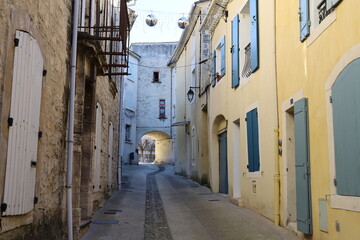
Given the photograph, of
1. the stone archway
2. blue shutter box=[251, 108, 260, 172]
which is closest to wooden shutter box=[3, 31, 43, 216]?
blue shutter box=[251, 108, 260, 172]

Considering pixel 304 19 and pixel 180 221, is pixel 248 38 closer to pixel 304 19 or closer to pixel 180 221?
pixel 304 19

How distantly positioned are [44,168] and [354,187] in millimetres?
3537

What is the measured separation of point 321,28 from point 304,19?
0.73 metres

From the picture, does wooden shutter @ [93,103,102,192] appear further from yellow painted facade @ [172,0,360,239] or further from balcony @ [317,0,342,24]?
balcony @ [317,0,342,24]

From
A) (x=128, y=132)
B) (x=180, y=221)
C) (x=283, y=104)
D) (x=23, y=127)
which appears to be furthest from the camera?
(x=128, y=132)

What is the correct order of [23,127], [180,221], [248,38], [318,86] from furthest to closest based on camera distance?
1. [248,38]
2. [180,221]
3. [318,86]
4. [23,127]

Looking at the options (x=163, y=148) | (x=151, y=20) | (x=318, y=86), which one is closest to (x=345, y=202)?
(x=318, y=86)

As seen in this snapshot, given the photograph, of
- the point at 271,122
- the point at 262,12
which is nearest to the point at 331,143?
the point at 271,122

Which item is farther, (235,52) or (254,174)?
(235,52)

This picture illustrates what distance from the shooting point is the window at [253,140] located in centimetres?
920

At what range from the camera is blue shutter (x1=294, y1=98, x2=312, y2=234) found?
6.30 m

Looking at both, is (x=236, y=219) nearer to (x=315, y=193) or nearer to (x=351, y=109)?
(x=315, y=193)

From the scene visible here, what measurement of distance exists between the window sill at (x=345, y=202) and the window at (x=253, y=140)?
145 inches

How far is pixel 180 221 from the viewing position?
8695 millimetres
